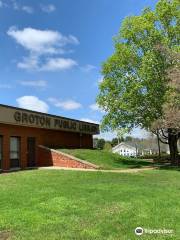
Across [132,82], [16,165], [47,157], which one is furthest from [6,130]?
[132,82]

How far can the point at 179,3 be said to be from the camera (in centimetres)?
3256

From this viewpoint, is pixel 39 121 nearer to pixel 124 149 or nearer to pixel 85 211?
pixel 85 211

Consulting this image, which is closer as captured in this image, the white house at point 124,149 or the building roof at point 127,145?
the white house at point 124,149

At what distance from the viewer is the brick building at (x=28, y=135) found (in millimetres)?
26906

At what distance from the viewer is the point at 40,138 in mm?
31656

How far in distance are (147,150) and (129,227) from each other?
331 ft

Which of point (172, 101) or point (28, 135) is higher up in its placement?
point (172, 101)

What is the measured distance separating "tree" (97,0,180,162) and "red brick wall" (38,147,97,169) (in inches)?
209

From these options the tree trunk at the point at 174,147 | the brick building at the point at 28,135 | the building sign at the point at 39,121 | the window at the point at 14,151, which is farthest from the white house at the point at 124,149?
the window at the point at 14,151

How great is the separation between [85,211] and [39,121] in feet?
67.5

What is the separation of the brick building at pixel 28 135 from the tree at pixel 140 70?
422 cm

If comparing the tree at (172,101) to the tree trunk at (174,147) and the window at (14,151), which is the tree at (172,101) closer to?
the tree trunk at (174,147)
